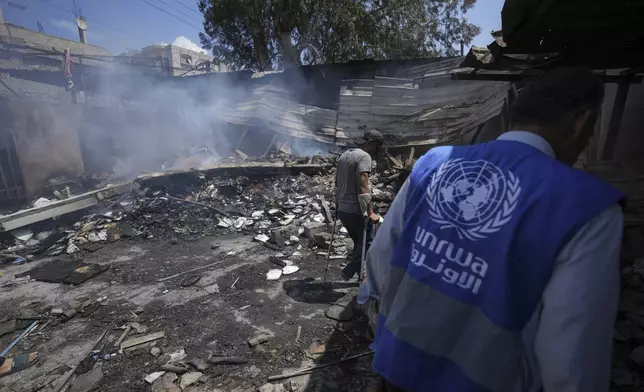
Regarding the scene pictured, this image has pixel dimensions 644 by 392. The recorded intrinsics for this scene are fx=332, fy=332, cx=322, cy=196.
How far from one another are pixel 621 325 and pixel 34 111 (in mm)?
15423

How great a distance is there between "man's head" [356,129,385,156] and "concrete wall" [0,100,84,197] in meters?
11.9

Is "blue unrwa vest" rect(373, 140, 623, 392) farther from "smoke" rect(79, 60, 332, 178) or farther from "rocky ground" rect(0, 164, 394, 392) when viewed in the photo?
"smoke" rect(79, 60, 332, 178)

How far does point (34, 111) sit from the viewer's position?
11.2 metres

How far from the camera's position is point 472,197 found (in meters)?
1.07

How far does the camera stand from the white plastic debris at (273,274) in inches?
213

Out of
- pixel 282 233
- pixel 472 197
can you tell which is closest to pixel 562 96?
pixel 472 197

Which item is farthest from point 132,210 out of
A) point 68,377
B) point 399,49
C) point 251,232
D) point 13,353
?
point 399,49

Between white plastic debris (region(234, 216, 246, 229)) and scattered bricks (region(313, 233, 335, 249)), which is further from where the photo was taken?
white plastic debris (region(234, 216, 246, 229))

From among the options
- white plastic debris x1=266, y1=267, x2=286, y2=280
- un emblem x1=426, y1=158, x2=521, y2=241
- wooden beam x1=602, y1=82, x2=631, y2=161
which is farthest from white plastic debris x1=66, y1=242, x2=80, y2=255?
wooden beam x1=602, y1=82, x2=631, y2=161

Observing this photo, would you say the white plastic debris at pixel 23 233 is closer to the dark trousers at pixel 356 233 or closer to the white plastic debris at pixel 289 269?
the white plastic debris at pixel 289 269

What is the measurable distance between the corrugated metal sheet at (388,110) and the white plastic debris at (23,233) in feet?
26.7

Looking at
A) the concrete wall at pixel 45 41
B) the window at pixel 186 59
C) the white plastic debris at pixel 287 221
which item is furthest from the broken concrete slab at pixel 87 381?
the window at pixel 186 59

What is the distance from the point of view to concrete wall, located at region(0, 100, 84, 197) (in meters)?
10.8

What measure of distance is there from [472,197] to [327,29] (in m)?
21.6
